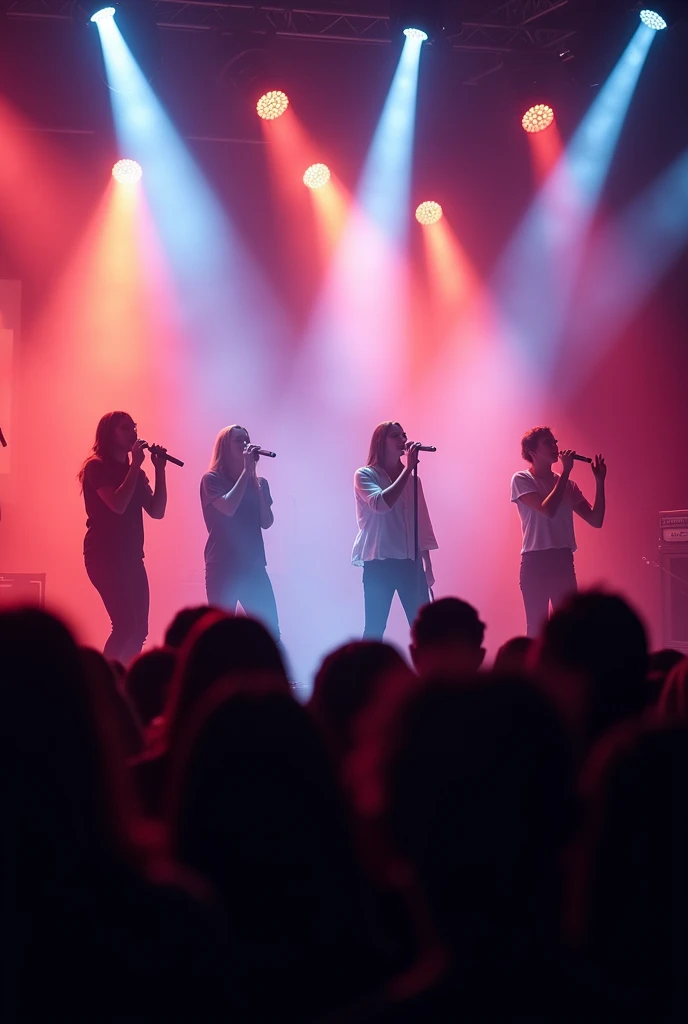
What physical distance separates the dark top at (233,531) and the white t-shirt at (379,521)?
566 millimetres

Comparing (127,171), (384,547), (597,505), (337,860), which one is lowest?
(337,860)

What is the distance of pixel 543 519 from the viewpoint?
19.6 feet

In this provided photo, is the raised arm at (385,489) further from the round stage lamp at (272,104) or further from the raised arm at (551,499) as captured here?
the round stage lamp at (272,104)

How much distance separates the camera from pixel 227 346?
8.88m

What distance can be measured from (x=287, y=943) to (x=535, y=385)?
8599 millimetres

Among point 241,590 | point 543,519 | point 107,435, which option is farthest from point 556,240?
point 107,435

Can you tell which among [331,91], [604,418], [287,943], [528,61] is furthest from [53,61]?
[287,943]

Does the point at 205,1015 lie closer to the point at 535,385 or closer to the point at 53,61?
the point at 53,61

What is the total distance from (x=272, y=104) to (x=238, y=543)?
3.98 metres

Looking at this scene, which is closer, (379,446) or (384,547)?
(384,547)

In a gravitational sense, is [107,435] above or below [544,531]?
above

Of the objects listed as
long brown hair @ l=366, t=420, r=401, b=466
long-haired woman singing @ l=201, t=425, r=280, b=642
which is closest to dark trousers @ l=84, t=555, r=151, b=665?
long-haired woman singing @ l=201, t=425, r=280, b=642

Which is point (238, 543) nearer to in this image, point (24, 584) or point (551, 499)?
point (551, 499)

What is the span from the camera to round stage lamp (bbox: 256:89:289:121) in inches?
321
